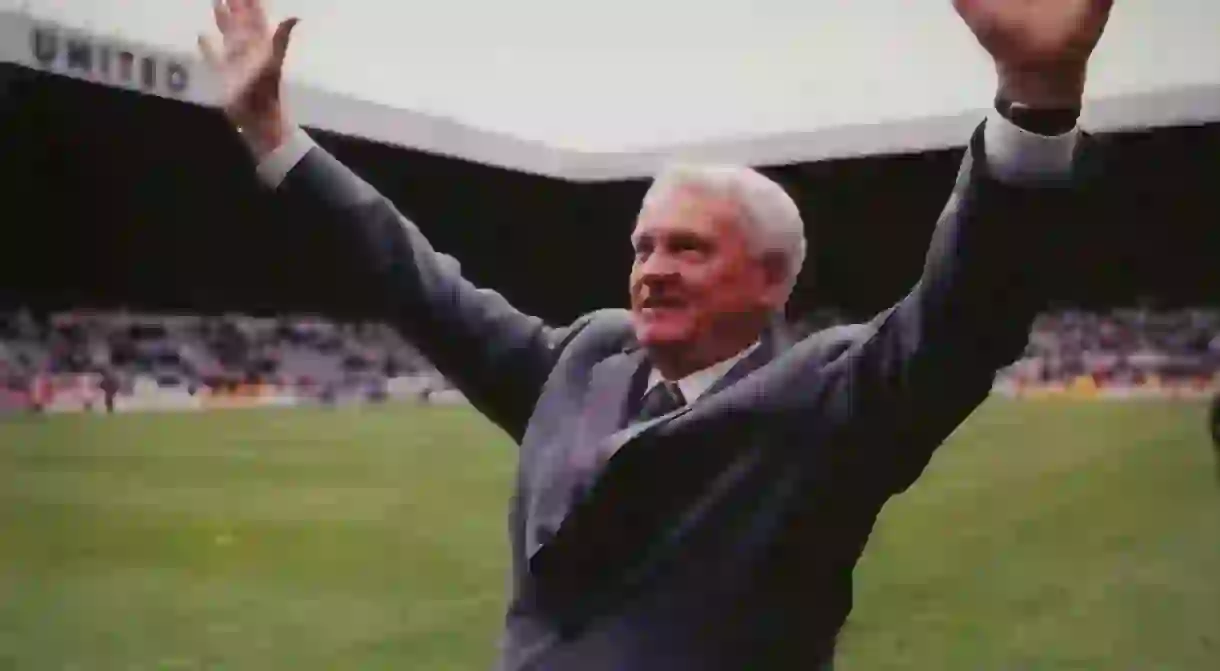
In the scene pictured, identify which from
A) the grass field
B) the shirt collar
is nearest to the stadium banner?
the grass field

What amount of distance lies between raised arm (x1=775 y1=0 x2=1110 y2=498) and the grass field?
0.96 meters

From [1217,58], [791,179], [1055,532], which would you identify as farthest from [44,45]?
[1055,532]

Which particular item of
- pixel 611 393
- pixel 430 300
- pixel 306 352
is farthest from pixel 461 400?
pixel 306 352

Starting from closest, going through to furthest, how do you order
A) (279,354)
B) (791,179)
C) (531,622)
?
(531,622) < (791,179) < (279,354)

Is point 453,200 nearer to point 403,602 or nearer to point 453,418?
point 403,602

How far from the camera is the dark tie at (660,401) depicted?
0.80m

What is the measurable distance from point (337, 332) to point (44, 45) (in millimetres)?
849

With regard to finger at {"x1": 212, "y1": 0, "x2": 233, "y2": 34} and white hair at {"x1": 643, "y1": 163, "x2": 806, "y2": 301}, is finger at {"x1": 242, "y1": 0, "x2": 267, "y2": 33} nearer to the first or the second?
finger at {"x1": 212, "y1": 0, "x2": 233, "y2": 34}

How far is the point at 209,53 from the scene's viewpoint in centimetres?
93

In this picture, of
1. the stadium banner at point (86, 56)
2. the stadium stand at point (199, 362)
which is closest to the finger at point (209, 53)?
the stadium stand at point (199, 362)

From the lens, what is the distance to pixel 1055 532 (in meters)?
2.13

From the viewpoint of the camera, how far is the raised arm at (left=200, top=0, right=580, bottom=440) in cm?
90

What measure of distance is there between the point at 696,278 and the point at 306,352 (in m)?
2.76

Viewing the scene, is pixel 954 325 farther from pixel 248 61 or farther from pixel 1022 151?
pixel 248 61
